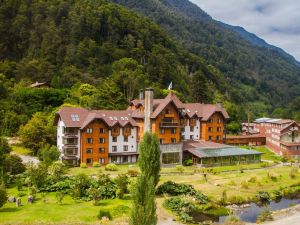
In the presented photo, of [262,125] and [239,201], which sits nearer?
[239,201]

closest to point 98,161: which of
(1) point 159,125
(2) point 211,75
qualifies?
(1) point 159,125

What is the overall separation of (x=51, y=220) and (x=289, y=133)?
64726 mm

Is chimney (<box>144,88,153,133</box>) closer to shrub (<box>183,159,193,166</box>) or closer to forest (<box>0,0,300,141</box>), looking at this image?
shrub (<box>183,159,193,166</box>)

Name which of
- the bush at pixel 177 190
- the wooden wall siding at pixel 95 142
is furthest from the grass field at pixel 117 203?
the wooden wall siding at pixel 95 142

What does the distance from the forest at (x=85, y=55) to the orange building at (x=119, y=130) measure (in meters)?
23.2

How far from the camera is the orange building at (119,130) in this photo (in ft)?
205

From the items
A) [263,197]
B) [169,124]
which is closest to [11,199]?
[263,197]

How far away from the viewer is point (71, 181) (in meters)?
47.0

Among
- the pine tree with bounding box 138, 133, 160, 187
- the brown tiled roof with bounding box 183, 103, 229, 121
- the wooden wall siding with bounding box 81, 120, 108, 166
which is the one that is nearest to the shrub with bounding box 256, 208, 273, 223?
the pine tree with bounding box 138, 133, 160, 187

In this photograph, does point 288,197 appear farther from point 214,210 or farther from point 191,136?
point 191,136

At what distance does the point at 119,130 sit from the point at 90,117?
20.9 feet

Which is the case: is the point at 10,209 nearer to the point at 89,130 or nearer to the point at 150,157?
the point at 150,157

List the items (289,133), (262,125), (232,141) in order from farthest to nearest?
1. (262,125)
2. (232,141)
3. (289,133)

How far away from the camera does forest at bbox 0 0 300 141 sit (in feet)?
355
